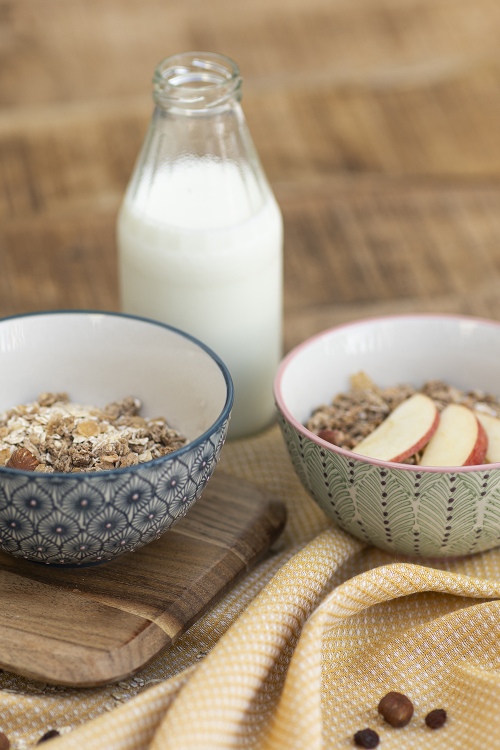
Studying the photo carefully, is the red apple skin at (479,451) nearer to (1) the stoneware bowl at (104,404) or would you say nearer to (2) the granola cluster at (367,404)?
(2) the granola cluster at (367,404)

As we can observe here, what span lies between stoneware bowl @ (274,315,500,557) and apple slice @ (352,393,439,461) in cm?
5

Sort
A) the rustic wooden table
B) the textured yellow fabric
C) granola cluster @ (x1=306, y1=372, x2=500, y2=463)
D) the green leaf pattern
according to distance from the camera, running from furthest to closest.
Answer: the rustic wooden table → granola cluster @ (x1=306, y1=372, x2=500, y2=463) → the green leaf pattern → the textured yellow fabric

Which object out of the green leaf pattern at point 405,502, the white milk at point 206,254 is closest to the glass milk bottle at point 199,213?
the white milk at point 206,254

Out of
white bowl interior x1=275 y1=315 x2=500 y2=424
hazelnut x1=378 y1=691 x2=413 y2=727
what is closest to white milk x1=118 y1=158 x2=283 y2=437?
white bowl interior x1=275 y1=315 x2=500 y2=424

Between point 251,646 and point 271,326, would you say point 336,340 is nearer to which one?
point 271,326

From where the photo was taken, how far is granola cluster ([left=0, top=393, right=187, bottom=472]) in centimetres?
92

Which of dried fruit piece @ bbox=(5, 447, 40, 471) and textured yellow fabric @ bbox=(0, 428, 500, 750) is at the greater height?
dried fruit piece @ bbox=(5, 447, 40, 471)

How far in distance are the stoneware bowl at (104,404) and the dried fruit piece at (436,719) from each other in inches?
10.8

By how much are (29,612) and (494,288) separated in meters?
0.95

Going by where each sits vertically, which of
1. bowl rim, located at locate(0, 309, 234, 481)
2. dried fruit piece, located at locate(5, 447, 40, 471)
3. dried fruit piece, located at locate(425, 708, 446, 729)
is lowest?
dried fruit piece, located at locate(425, 708, 446, 729)

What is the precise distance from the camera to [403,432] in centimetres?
100

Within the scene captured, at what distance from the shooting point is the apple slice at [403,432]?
97 centimetres

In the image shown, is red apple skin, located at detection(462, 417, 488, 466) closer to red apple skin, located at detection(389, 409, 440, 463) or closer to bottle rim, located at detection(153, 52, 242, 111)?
red apple skin, located at detection(389, 409, 440, 463)

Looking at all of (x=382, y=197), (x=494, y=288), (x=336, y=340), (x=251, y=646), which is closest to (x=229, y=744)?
(x=251, y=646)
